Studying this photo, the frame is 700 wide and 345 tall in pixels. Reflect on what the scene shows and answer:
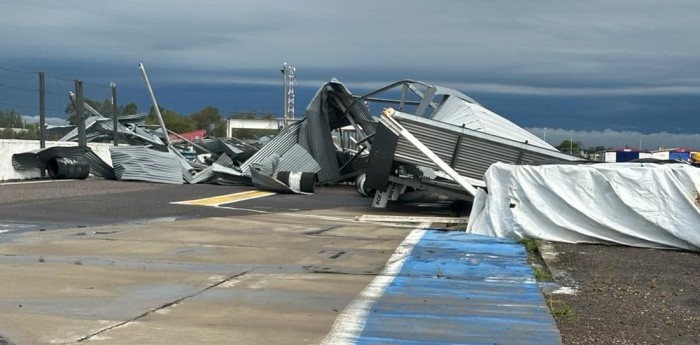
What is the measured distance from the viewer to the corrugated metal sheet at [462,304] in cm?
648

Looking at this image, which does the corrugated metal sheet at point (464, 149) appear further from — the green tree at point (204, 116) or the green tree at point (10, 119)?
the green tree at point (204, 116)

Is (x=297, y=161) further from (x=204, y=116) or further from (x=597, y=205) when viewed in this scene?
(x=204, y=116)

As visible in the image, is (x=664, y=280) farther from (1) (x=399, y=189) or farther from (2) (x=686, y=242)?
(1) (x=399, y=189)

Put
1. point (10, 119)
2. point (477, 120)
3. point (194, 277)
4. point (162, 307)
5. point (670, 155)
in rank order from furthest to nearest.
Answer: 1. point (670, 155)
2. point (10, 119)
3. point (477, 120)
4. point (194, 277)
5. point (162, 307)

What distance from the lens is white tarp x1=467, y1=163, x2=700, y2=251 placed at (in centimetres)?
1330

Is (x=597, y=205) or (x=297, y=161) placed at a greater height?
(x=597, y=205)

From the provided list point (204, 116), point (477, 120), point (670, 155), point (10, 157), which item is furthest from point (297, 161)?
point (204, 116)

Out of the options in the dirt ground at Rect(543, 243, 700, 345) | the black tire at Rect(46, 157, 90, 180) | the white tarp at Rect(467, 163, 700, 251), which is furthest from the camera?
the black tire at Rect(46, 157, 90, 180)

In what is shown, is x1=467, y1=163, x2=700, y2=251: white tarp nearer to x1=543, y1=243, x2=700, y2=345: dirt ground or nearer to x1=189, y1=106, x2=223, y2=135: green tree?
x1=543, y1=243, x2=700, y2=345: dirt ground

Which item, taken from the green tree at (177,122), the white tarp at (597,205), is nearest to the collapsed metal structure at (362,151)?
the white tarp at (597,205)

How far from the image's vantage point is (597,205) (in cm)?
1398

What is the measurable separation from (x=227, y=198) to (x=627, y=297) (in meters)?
16.0

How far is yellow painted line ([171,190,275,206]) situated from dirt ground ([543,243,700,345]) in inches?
427

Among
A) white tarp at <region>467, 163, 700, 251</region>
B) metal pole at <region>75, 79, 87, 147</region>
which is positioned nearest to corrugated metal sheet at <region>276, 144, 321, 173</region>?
metal pole at <region>75, 79, 87, 147</region>
